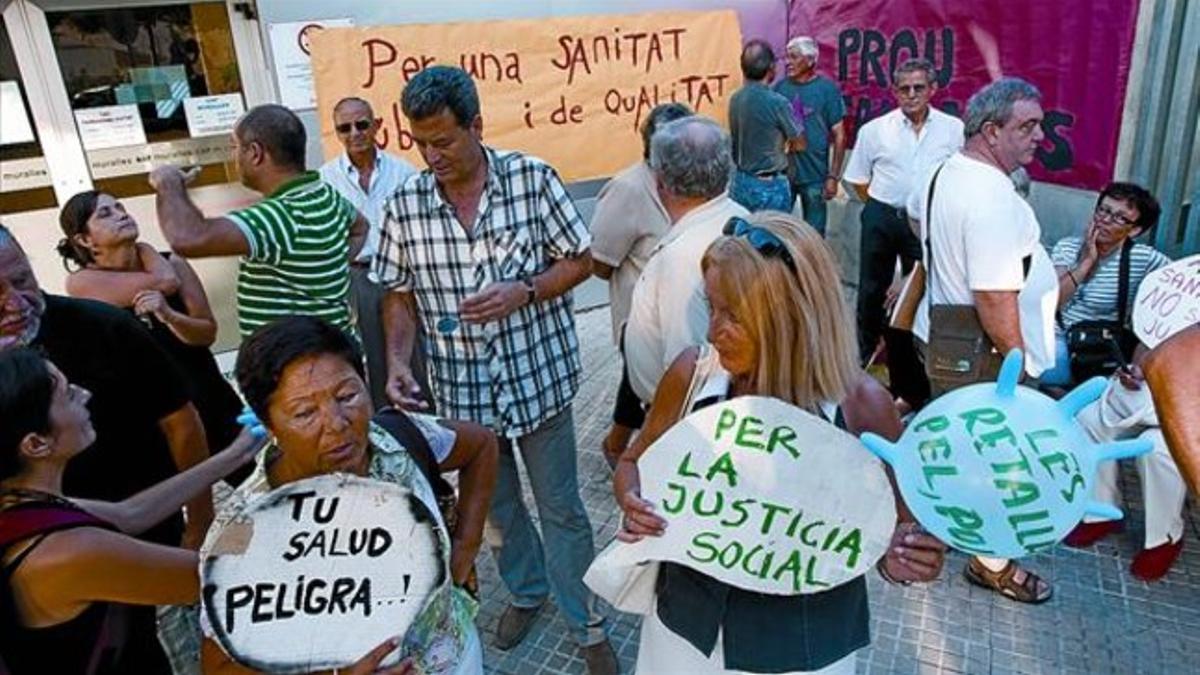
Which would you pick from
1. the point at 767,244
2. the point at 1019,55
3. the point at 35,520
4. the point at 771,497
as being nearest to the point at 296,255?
the point at 35,520

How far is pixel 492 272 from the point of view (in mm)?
2285

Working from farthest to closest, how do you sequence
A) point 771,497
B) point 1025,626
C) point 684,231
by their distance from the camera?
point 1025,626
point 684,231
point 771,497

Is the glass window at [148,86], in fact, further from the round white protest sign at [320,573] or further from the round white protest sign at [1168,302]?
the round white protest sign at [1168,302]

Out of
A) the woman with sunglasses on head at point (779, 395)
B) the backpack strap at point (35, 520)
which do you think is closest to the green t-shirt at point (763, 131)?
the woman with sunglasses on head at point (779, 395)

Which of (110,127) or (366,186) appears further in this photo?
(110,127)

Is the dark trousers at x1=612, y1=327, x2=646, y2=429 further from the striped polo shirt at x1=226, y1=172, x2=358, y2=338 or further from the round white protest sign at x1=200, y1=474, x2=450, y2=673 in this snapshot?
the round white protest sign at x1=200, y1=474, x2=450, y2=673

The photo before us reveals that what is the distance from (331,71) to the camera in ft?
15.1

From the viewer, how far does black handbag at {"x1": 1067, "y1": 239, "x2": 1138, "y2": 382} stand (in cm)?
343

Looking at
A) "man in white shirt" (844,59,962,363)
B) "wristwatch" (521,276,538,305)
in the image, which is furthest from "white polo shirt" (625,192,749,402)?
"man in white shirt" (844,59,962,363)

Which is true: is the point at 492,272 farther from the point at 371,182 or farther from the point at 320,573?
the point at 371,182

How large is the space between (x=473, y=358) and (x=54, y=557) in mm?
1285

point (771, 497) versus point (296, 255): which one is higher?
point (296, 255)

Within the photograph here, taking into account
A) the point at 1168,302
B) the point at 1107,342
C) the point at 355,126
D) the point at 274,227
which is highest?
the point at 355,126

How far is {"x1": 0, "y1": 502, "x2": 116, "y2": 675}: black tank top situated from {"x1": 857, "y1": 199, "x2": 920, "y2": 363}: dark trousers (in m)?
4.15
